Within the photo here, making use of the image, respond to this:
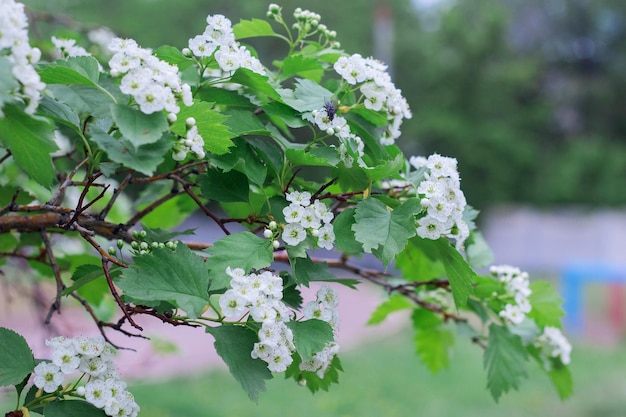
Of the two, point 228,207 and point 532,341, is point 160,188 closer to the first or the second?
point 228,207

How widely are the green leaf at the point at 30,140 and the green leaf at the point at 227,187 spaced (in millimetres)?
270

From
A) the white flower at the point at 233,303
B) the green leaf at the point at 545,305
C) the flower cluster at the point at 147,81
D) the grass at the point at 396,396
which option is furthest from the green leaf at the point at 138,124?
the grass at the point at 396,396

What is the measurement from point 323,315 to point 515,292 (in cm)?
57

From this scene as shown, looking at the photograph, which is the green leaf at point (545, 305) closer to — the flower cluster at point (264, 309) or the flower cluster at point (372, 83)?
the flower cluster at point (372, 83)

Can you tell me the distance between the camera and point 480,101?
1862 centimetres

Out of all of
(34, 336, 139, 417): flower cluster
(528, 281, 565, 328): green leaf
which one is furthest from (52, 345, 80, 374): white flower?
(528, 281, 565, 328): green leaf

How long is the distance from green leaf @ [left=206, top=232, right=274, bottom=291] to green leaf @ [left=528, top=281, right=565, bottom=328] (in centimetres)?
78

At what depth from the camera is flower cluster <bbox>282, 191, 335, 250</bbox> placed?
110cm

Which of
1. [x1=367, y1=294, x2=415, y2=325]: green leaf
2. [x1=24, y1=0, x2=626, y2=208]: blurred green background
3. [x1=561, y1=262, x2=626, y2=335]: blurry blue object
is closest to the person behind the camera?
[x1=367, y1=294, x2=415, y2=325]: green leaf

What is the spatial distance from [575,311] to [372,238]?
8.14 metres

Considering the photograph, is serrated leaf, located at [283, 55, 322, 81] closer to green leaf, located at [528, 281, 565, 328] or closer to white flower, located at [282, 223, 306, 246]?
white flower, located at [282, 223, 306, 246]

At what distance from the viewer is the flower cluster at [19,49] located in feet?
2.94

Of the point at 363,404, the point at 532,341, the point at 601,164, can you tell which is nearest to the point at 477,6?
the point at 601,164

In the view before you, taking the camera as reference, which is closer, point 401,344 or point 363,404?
point 363,404
